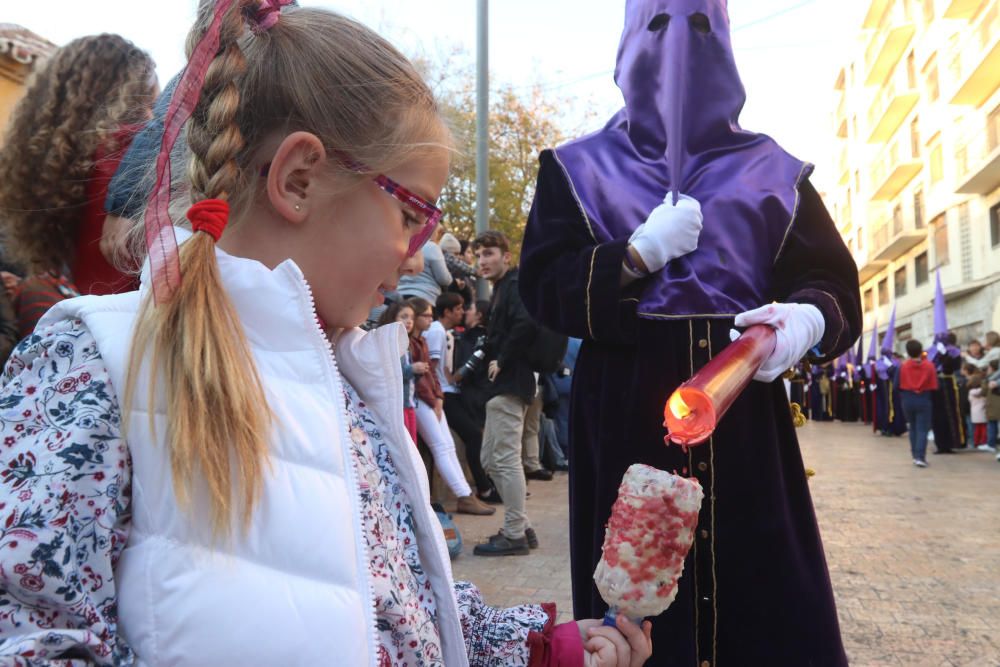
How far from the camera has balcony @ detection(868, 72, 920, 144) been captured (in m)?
33.9

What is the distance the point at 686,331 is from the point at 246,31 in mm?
1386

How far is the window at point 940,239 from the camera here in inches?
1128

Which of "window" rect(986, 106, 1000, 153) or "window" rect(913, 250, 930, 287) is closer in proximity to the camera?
"window" rect(986, 106, 1000, 153)

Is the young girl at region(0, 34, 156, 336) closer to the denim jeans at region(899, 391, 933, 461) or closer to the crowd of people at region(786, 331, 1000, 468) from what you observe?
the crowd of people at region(786, 331, 1000, 468)

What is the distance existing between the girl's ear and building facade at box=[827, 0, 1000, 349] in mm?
25389

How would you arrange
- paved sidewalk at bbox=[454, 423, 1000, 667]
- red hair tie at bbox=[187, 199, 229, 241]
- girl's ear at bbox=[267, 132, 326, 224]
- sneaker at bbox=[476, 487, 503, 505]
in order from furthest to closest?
sneaker at bbox=[476, 487, 503, 505], paved sidewalk at bbox=[454, 423, 1000, 667], girl's ear at bbox=[267, 132, 326, 224], red hair tie at bbox=[187, 199, 229, 241]

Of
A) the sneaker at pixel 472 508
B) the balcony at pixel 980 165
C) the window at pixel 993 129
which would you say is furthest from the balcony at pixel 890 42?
the sneaker at pixel 472 508

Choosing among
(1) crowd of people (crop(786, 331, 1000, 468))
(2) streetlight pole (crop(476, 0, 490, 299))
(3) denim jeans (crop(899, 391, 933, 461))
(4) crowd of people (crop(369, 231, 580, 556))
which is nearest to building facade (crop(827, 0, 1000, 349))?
(1) crowd of people (crop(786, 331, 1000, 468))

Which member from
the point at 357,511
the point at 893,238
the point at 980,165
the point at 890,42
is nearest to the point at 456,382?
the point at 357,511

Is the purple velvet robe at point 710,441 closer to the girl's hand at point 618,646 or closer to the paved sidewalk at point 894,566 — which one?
the girl's hand at point 618,646

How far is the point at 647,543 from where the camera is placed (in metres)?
1.41

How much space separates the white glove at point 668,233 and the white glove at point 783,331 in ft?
0.79

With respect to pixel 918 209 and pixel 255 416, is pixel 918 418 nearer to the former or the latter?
pixel 255 416

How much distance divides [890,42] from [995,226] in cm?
1471
